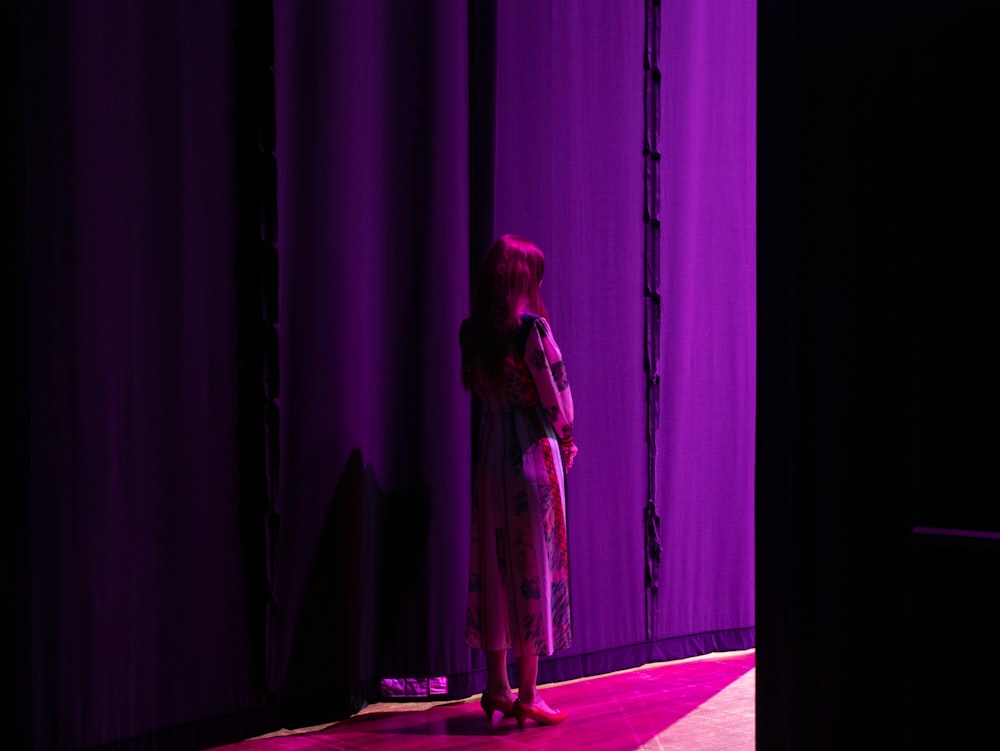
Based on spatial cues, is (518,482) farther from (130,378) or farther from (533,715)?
(130,378)

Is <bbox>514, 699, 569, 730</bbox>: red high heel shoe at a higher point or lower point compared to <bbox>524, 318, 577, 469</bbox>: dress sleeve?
lower

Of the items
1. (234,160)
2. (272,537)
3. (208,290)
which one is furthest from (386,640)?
(234,160)

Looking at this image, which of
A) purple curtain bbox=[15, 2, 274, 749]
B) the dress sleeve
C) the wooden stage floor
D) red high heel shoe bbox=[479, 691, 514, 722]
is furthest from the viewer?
red high heel shoe bbox=[479, 691, 514, 722]

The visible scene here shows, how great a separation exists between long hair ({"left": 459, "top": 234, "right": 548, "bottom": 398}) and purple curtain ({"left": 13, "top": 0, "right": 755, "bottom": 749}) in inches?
13.7

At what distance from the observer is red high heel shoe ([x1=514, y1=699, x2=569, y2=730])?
3.44 meters

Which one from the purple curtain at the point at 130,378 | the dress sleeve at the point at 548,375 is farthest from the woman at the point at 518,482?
the purple curtain at the point at 130,378

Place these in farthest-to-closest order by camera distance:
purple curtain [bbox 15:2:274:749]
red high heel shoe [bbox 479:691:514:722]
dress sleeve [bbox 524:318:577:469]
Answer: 1. red high heel shoe [bbox 479:691:514:722]
2. dress sleeve [bbox 524:318:577:469]
3. purple curtain [bbox 15:2:274:749]

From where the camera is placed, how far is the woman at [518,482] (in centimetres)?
341

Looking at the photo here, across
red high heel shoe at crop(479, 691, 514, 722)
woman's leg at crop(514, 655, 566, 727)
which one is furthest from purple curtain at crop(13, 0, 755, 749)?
woman's leg at crop(514, 655, 566, 727)

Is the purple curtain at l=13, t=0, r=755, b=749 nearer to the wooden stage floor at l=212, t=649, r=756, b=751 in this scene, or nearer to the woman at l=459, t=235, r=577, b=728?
the wooden stage floor at l=212, t=649, r=756, b=751

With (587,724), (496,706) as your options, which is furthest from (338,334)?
(587,724)

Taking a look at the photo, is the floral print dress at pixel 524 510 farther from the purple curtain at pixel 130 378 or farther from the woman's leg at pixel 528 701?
the purple curtain at pixel 130 378

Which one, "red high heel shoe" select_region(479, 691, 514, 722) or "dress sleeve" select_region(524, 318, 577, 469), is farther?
"red high heel shoe" select_region(479, 691, 514, 722)
